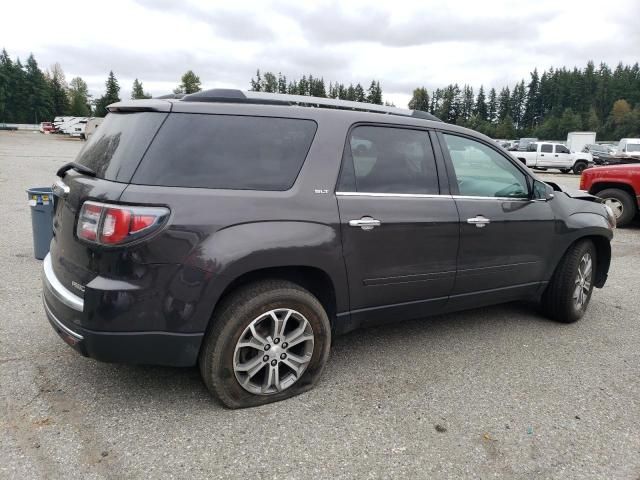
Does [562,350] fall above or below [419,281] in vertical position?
below

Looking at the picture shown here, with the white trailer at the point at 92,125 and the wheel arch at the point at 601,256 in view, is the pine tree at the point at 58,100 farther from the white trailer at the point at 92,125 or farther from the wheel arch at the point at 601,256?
the wheel arch at the point at 601,256

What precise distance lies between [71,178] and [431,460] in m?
2.56

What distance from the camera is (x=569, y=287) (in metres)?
4.51

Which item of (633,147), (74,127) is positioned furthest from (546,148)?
(74,127)

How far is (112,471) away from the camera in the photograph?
237cm

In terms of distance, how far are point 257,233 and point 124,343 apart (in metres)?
0.90

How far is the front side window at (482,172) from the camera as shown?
380 centimetres

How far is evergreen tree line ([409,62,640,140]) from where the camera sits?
349ft

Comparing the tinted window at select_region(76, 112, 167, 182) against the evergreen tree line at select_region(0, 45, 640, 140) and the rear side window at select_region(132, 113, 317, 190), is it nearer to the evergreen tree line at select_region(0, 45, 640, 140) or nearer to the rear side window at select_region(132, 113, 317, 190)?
the rear side window at select_region(132, 113, 317, 190)

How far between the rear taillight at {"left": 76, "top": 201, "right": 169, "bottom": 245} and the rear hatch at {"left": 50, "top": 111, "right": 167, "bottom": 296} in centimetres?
6

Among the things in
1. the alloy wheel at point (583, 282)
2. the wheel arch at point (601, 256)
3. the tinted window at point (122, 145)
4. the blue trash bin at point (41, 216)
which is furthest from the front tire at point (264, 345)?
the blue trash bin at point (41, 216)

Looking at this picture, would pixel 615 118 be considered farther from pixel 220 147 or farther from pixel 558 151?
pixel 220 147

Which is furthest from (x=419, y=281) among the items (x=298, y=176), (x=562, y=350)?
(x=562, y=350)

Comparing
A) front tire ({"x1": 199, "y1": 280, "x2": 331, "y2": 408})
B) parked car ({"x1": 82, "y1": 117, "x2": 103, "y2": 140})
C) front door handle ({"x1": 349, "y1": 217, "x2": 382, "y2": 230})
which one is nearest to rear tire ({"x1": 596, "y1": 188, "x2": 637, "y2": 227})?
front door handle ({"x1": 349, "y1": 217, "x2": 382, "y2": 230})
